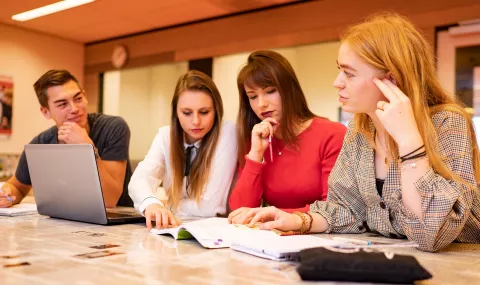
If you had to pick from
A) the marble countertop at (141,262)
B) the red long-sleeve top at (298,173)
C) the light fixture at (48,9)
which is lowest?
the marble countertop at (141,262)

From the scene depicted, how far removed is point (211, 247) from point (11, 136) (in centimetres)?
444

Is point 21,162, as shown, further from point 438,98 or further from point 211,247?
point 438,98

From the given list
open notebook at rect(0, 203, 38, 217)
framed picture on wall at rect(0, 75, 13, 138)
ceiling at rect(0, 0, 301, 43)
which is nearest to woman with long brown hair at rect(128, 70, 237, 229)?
open notebook at rect(0, 203, 38, 217)

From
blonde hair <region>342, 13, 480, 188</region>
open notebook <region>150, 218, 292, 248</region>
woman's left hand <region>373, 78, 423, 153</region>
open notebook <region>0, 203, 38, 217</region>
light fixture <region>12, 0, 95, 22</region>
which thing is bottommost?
open notebook <region>0, 203, 38, 217</region>

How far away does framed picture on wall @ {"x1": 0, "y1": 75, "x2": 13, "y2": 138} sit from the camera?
15.9ft

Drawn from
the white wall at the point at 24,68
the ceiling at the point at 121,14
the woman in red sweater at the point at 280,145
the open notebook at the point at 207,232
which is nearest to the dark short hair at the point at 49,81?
the woman in red sweater at the point at 280,145

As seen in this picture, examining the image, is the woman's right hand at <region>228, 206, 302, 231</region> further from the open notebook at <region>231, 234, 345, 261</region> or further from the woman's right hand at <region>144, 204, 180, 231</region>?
the woman's right hand at <region>144, 204, 180, 231</region>

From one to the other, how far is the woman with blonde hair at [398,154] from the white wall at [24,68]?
14.2ft

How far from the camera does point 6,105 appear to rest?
4887mm

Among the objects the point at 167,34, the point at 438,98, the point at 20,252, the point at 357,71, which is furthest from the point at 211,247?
the point at 167,34

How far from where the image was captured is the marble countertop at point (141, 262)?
837 millimetres

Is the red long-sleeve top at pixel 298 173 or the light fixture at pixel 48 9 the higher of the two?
the light fixture at pixel 48 9

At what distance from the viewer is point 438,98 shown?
4.24ft

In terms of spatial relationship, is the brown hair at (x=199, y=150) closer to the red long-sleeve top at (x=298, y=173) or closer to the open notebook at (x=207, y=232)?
the red long-sleeve top at (x=298, y=173)
